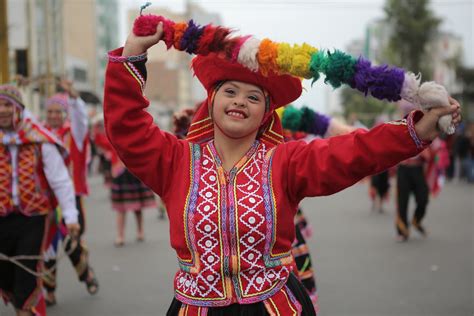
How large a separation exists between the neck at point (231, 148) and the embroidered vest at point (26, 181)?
237 centimetres

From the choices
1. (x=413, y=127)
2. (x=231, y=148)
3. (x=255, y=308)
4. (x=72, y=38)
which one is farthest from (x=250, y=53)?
(x=72, y=38)

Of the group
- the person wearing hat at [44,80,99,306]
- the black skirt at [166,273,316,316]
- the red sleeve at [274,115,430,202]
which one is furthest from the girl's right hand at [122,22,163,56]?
the person wearing hat at [44,80,99,306]

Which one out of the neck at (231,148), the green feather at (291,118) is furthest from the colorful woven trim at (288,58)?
the green feather at (291,118)

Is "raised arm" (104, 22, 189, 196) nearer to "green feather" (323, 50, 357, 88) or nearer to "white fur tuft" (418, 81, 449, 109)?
"green feather" (323, 50, 357, 88)

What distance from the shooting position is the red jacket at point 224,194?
2.88 metres

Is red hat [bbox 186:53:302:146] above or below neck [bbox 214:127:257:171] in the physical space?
above

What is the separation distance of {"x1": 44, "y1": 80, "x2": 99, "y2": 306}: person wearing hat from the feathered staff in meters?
4.17

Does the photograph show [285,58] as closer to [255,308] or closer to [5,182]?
[255,308]

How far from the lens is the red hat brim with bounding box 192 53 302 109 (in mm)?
3053

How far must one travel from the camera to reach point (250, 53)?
279 centimetres

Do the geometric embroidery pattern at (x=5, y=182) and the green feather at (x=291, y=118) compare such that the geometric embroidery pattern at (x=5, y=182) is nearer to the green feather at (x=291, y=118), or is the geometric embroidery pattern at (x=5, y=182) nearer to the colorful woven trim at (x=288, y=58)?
the green feather at (x=291, y=118)

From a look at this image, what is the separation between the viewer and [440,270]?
8.22m

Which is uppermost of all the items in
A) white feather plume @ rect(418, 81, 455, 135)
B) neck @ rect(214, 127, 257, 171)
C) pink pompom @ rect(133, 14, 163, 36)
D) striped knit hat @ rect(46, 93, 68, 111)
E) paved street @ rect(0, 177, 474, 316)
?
pink pompom @ rect(133, 14, 163, 36)

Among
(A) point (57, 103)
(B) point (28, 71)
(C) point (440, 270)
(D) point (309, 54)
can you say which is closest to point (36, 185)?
(A) point (57, 103)
